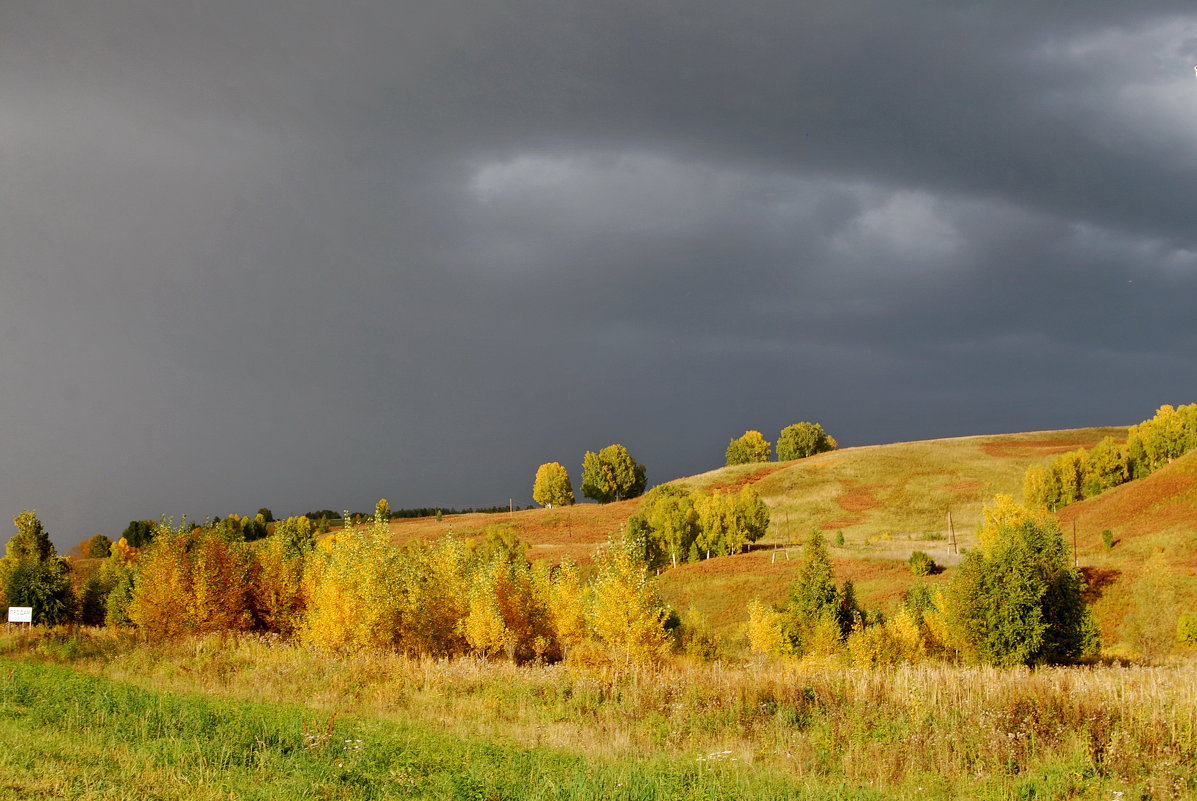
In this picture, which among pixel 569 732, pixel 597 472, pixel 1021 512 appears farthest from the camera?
pixel 597 472

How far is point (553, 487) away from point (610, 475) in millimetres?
12331

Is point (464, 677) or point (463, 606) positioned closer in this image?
point (464, 677)

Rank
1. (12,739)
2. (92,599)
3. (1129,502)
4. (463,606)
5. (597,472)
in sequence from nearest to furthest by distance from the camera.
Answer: (12,739), (463,606), (92,599), (1129,502), (597,472)

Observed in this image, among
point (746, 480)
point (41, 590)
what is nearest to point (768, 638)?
point (41, 590)

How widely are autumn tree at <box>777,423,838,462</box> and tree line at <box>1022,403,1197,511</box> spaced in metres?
81.8

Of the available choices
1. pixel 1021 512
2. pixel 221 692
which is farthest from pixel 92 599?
pixel 1021 512

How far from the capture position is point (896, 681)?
16.5 metres

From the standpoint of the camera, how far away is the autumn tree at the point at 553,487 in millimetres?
163500

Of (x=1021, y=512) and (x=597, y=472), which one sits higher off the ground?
(x=597, y=472)

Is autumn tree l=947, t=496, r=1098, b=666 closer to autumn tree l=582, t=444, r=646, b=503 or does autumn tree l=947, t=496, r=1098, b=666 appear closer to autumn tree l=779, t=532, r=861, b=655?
autumn tree l=779, t=532, r=861, b=655

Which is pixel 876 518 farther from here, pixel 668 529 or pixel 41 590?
pixel 41 590

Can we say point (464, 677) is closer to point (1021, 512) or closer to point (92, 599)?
point (92, 599)

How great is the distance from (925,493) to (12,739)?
124 meters

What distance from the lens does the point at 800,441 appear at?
190 meters
